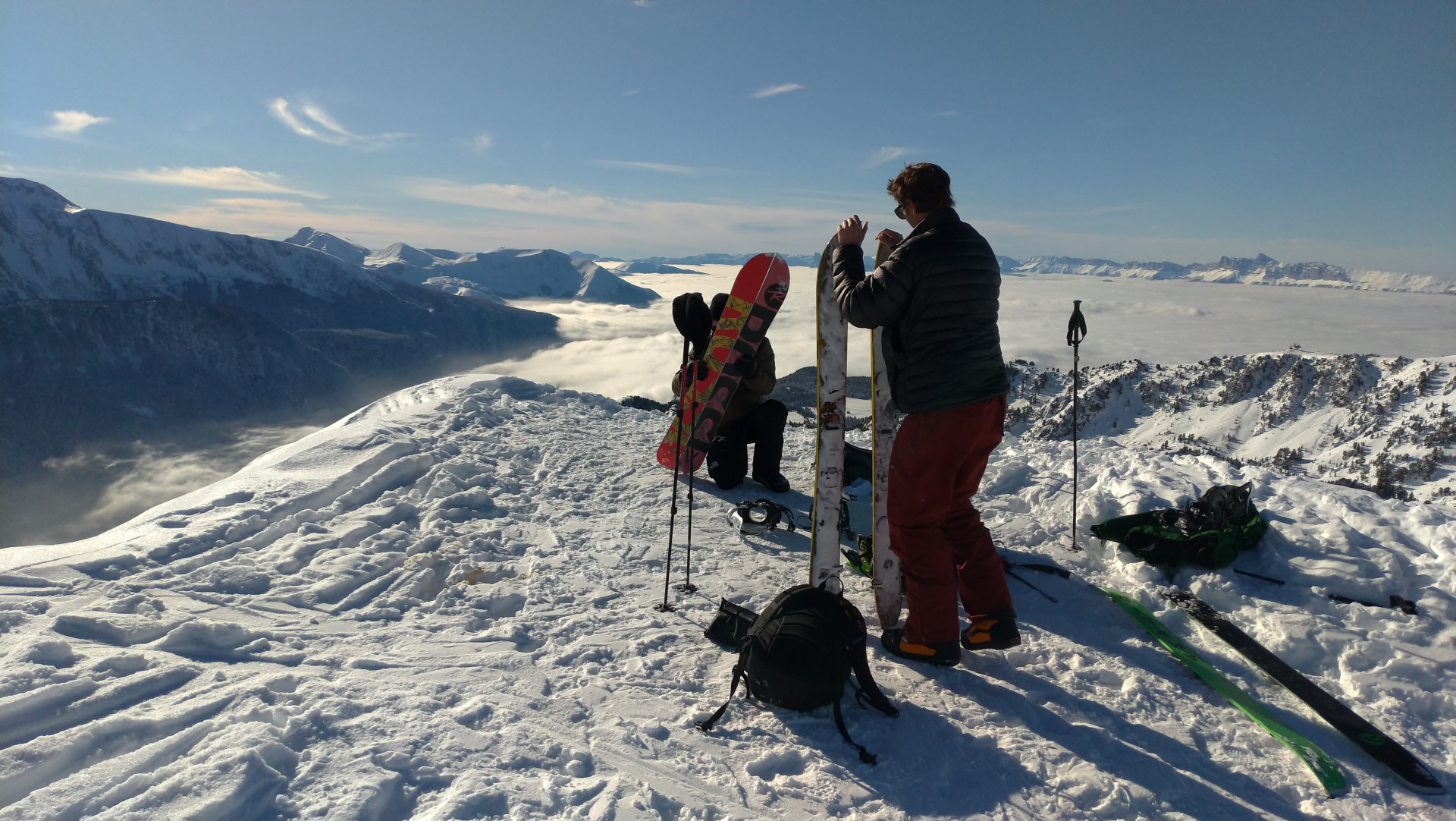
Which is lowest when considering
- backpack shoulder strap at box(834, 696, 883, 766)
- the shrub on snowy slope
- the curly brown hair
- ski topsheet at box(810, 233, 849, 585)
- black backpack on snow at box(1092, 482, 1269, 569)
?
the shrub on snowy slope

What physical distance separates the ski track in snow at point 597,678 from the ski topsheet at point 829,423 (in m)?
0.69

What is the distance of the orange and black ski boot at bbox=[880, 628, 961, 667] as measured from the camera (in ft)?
11.9

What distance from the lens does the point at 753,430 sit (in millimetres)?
7836

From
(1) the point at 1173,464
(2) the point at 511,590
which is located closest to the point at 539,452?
(2) the point at 511,590

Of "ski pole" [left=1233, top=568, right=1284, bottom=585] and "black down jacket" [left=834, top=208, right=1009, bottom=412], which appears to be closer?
"black down jacket" [left=834, top=208, right=1009, bottom=412]

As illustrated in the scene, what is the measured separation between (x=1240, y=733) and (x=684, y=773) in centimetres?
274

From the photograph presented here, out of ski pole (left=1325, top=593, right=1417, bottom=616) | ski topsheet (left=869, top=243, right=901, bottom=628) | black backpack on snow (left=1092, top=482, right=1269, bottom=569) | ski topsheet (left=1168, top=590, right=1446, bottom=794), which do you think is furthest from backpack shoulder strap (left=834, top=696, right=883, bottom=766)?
ski pole (left=1325, top=593, right=1417, bottom=616)

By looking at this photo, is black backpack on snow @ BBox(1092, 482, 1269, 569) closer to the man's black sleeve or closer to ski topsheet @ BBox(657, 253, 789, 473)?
the man's black sleeve

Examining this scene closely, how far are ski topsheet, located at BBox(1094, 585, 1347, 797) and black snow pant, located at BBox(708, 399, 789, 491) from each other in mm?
3891

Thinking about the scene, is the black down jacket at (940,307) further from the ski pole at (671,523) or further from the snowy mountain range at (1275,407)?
the snowy mountain range at (1275,407)

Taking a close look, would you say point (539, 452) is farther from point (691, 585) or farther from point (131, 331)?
point (131, 331)

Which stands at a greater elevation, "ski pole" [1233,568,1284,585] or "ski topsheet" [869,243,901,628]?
"ski topsheet" [869,243,901,628]

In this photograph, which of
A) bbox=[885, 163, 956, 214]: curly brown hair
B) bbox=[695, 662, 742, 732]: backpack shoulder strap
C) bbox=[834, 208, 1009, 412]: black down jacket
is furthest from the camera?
bbox=[885, 163, 956, 214]: curly brown hair

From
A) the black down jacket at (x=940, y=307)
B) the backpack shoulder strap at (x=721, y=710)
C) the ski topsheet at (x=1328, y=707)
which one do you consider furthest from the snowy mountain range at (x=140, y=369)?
the ski topsheet at (x=1328, y=707)
